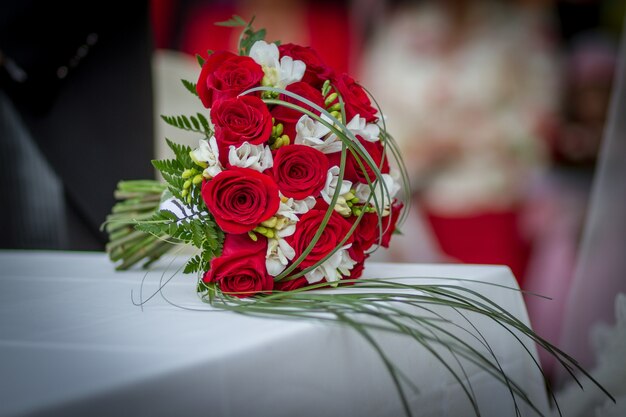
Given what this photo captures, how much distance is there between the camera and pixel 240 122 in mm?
748

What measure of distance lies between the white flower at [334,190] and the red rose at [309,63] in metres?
0.12

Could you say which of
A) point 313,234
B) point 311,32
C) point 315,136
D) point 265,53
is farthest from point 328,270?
point 311,32

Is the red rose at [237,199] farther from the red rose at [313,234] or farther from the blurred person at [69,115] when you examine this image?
the blurred person at [69,115]

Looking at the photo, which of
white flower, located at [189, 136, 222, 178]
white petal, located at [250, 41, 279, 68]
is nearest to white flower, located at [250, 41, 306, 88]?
white petal, located at [250, 41, 279, 68]

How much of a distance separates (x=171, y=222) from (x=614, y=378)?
98 centimetres

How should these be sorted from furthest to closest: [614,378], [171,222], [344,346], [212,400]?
[614,378], [171,222], [344,346], [212,400]

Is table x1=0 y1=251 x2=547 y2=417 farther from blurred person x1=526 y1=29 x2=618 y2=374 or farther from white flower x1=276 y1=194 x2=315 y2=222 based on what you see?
blurred person x1=526 y1=29 x2=618 y2=374

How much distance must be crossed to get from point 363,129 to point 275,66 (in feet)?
0.42

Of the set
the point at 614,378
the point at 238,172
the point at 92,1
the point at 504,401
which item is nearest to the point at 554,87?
the point at 614,378

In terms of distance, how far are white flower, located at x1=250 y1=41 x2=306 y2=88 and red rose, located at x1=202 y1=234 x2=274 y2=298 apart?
185 mm

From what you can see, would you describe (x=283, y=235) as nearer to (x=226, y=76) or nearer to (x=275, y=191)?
(x=275, y=191)

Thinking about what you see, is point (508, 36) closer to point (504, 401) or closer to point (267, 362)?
point (504, 401)

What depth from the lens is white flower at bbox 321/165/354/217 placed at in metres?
0.78

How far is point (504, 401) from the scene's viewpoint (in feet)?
2.83
